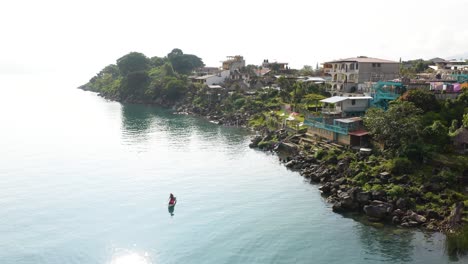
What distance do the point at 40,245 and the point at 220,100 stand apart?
85924 mm

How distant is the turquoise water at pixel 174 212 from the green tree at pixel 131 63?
335 ft

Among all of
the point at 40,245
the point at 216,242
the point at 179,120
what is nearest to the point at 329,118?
the point at 216,242

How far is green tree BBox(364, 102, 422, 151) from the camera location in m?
48.1

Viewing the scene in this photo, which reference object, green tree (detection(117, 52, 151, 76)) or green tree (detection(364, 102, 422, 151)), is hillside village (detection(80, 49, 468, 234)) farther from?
green tree (detection(117, 52, 151, 76))

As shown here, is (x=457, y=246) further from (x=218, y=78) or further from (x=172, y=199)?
(x=218, y=78)

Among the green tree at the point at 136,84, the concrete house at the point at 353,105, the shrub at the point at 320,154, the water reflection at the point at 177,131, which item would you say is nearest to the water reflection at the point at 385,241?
the shrub at the point at 320,154

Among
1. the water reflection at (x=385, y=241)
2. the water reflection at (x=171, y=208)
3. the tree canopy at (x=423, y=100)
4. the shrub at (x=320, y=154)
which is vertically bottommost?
the water reflection at (x=385, y=241)

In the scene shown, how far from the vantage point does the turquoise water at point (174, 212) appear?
34.4 m

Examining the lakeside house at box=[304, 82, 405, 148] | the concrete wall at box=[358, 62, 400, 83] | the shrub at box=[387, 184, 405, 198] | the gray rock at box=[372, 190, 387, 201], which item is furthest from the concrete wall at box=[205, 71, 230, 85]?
the shrub at box=[387, 184, 405, 198]

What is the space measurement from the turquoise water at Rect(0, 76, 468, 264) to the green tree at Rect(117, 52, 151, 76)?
102 metres

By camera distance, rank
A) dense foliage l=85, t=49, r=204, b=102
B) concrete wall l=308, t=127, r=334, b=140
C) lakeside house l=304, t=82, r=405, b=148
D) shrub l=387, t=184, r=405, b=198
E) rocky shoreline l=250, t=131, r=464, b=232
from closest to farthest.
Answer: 1. rocky shoreline l=250, t=131, r=464, b=232
2. shrub l=387, t=184, r=405, b=198
3. lakeside house l=304, t=82, r=405, b=148
4. concrete wall l=308, t=127, r=334, b=140
5. dense foliage l=85, t=49, r=204, b=102

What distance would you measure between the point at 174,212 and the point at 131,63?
14120 cm

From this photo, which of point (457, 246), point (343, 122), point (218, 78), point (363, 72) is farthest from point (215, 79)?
point (457, 246)

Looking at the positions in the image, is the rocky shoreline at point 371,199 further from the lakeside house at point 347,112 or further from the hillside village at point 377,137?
the lakeside house at point 347,112
